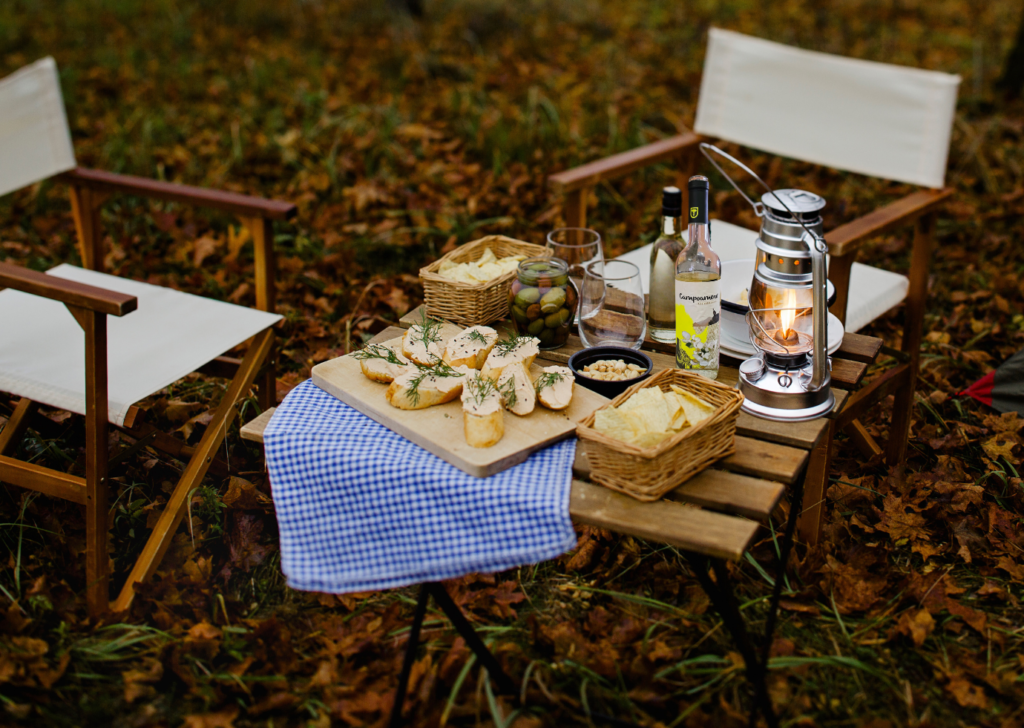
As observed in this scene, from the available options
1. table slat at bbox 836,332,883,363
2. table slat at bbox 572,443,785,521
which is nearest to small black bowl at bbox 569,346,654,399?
table slat at bbox 572,443,785,521

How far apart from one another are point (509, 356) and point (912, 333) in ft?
5.21

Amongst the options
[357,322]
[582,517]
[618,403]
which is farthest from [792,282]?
[357,322]

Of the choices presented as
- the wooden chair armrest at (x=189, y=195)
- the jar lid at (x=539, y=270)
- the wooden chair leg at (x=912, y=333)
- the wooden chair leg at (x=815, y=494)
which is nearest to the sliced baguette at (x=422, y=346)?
the jar lid at (x=539, y=270)

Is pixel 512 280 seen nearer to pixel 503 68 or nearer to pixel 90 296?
pixel 90 296

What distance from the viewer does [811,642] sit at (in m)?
2.10

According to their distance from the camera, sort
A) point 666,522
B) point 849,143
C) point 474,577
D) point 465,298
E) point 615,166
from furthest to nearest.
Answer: point 849,143 → point 615,166 → point 474,577 → point 465,298 → point 666,522

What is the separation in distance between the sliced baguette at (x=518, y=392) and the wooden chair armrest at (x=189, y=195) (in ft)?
3.84

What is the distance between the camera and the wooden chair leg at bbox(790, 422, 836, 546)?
2.12 metres

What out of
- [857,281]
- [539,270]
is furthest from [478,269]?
[857,281]

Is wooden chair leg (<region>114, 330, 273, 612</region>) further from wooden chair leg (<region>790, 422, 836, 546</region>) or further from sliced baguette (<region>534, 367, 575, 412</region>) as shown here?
wooden chair leg (<region>790, 422, 836, 546</region>)

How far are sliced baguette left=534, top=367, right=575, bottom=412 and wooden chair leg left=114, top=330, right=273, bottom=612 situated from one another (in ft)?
3.50

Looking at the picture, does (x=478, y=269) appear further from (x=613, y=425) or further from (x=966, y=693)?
(x=966, y=693)

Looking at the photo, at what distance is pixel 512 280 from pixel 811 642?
46.1 inches

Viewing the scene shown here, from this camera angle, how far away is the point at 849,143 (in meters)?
3.16
